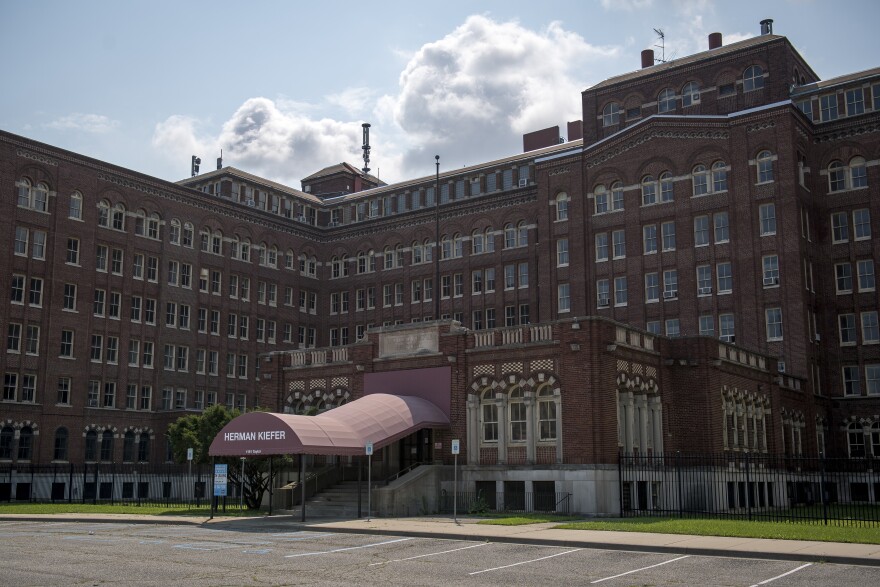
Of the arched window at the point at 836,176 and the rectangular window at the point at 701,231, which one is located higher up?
the arched window at the point at 836,176

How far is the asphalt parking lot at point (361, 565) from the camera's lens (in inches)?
697

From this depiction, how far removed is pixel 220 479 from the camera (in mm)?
34125

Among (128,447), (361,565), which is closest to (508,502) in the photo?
(361,565)

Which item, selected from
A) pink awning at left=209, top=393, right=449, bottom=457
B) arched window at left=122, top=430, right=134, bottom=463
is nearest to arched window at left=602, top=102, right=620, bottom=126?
pink awning at left=209, top=393, right=449, bottom=457

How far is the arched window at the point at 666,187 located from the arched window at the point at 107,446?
40.6m

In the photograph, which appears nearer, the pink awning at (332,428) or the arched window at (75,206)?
the pink awning at (332,428)

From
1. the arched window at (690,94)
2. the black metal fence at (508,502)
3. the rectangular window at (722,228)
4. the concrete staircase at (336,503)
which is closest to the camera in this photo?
the black metal fence at (508,502)

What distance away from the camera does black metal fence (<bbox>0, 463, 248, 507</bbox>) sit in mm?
57531

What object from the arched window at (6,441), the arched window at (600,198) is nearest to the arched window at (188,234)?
the arched window at (6,441)

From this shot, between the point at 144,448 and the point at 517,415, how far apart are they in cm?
3782

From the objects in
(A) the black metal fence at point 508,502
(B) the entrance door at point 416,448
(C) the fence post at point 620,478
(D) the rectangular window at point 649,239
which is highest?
(D) the rectangular window at point 649,239

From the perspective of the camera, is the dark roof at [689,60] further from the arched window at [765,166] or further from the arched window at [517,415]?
the arched window at [517,415]

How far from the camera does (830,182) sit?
60625 millimetres

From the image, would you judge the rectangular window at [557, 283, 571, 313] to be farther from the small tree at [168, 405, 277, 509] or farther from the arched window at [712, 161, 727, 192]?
the small tree at [168, 405, 277, 509]
